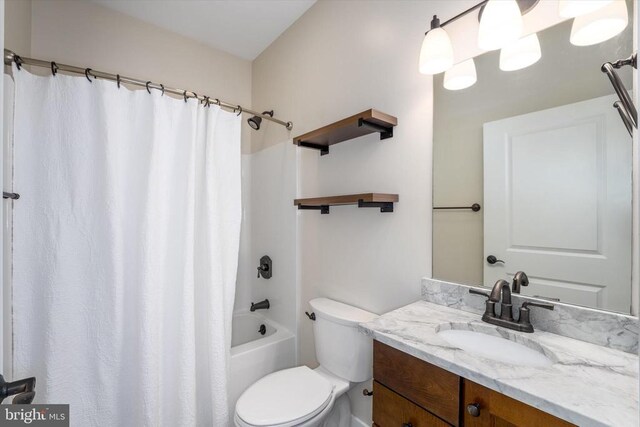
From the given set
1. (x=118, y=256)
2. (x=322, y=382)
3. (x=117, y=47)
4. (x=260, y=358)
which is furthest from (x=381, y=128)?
(x=117, y=47)

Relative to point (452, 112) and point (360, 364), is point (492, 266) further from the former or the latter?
point (360, 364)

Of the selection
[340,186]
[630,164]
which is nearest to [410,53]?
[340,186]

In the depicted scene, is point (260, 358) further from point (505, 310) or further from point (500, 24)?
point (500, 24)

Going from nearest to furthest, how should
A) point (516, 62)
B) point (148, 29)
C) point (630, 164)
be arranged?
point (630, 164) → point (516, 62) → point (148, 29)

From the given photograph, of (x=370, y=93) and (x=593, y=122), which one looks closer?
(x=593, y=122)

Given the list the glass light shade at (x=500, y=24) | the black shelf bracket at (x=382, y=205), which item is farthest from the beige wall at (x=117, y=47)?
the glass light shade at (x=500, y=24)

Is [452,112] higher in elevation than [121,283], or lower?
higher

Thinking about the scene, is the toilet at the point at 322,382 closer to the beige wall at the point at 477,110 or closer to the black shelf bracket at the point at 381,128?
the beige wall at the point at 477,110

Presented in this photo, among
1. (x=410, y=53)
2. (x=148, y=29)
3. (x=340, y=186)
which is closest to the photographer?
(x=410, y=53)

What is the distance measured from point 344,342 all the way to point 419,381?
590mm

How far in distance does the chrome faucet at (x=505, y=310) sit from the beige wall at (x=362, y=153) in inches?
11.9

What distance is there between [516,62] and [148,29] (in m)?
2.34

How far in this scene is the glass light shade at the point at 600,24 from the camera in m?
0.85

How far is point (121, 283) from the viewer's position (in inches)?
50.8
